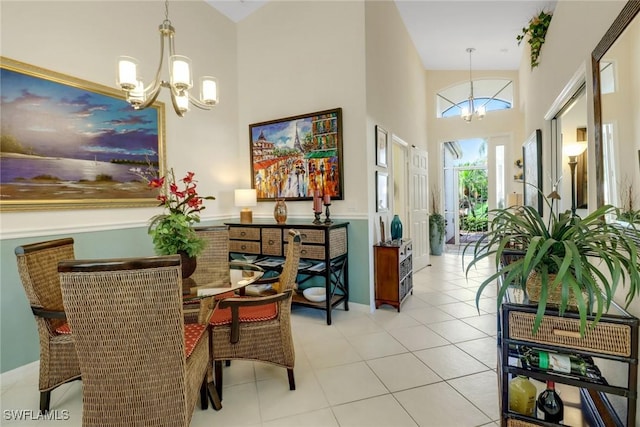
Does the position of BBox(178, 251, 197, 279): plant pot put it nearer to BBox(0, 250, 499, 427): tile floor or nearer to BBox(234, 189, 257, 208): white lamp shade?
BBox(0, 250, 499, 427): tile floor

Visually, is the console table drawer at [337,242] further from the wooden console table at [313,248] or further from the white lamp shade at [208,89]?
the white lamp shade at [208,89]

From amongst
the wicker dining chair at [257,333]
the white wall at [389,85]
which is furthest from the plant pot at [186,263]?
the white wall at [389,85]

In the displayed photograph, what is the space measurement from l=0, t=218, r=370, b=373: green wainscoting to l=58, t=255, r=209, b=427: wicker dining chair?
1.72 metres

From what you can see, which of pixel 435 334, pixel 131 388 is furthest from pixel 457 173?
pixel 131 388

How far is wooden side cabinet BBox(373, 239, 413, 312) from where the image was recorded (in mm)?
3505

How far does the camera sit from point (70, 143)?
2.67m

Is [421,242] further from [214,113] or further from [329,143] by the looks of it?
[214,113]

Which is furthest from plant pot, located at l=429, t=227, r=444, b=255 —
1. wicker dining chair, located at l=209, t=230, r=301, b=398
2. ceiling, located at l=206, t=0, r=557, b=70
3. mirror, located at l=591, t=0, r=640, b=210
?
wicker dining chair, located at l=209, t=230, r=301, b=398

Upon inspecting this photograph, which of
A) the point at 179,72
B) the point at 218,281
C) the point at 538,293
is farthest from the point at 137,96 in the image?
the point at 538,293

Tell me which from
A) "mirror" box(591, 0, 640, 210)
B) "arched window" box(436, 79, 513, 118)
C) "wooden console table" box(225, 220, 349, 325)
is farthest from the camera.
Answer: "arched window" box(436, 79, 513, 118)

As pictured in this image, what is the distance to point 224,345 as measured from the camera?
2031 mm

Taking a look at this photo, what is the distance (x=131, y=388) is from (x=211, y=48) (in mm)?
4081

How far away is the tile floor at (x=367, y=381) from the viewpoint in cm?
185

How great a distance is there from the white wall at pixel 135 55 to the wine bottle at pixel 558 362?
3479 millimetres
